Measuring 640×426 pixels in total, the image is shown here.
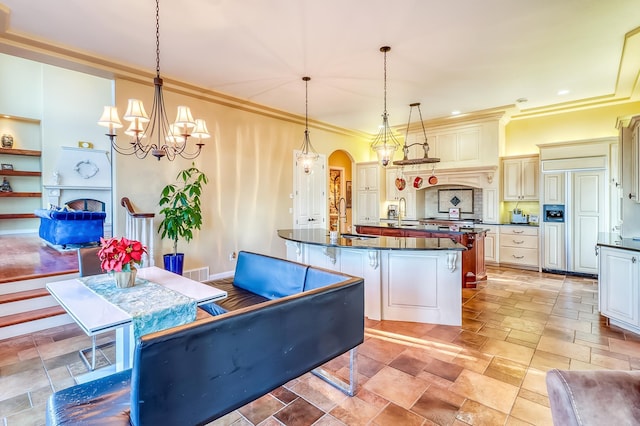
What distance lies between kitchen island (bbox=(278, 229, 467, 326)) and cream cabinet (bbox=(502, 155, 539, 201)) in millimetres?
3644

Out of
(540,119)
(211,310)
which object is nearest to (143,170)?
(211,310)

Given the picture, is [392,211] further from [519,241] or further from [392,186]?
[519,241]

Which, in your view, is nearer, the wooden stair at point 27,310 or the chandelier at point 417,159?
the wooden stair at point 27,310

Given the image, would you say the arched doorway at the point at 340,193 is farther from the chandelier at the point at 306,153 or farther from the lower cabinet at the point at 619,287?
the lower cabinet at the point at 619,287

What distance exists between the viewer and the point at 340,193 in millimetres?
9695

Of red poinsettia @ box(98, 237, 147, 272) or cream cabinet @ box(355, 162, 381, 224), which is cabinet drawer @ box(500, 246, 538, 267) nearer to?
cream cabinet @ box(355, 162, 381, 224)

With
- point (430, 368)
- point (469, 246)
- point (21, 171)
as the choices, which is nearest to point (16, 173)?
point (21, 171)

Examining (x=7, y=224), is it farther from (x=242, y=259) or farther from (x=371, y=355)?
(x=371, y=355)

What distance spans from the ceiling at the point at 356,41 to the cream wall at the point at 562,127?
1.63ft

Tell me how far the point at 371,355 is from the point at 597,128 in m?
6.21

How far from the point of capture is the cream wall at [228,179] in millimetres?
4332

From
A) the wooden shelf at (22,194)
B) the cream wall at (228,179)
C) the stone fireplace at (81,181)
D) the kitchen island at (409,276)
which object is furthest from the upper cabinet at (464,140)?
the wooden shelf at (22,194)

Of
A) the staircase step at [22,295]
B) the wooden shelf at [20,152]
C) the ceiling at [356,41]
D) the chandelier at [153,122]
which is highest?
the ceiling at [356,41]

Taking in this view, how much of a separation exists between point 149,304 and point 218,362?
78cm
